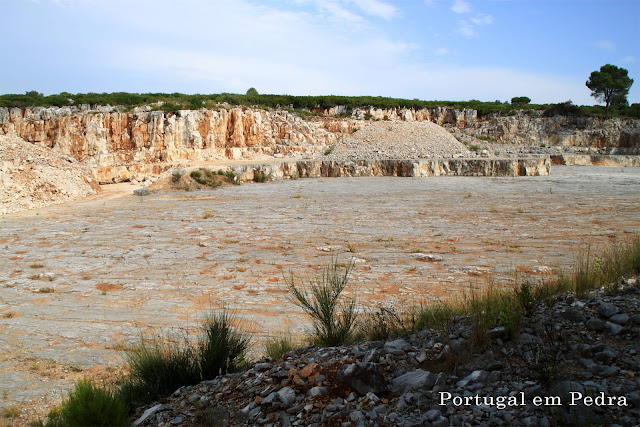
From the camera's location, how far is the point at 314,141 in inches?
1427

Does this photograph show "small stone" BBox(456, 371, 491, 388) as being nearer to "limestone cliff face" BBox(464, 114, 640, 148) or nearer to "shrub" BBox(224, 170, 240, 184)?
"shrub" BBox(224, 170, 240, 184)

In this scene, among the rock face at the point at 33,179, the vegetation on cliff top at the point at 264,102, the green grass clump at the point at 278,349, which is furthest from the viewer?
the vegetation on cliff top at the point at 264,102

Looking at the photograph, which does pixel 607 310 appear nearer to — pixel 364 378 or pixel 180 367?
pixel 364 378

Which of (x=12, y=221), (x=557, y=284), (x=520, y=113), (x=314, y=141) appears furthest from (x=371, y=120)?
(x=557, y=284)

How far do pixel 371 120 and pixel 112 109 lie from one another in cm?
2261

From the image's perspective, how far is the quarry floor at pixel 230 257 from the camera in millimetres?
5410

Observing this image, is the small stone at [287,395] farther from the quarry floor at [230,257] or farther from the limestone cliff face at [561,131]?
the limestone cliff face at [561,131]

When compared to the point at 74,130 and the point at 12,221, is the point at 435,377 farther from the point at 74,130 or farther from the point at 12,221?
the point at 74,130

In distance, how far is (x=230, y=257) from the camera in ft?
29.3

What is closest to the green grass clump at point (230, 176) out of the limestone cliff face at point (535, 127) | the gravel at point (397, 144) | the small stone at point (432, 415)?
the gravel at point (397, 144)

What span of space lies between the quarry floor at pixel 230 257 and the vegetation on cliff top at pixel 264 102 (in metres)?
21.6

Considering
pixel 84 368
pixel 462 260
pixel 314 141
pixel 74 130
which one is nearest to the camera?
pixel 84 368

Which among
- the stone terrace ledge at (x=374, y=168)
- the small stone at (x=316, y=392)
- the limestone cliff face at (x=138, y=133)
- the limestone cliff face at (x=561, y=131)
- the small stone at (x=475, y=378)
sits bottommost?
the small stone at (x=316, y=392)

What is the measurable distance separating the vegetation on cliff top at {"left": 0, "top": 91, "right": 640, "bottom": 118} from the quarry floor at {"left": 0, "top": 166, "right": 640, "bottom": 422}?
21551mm
